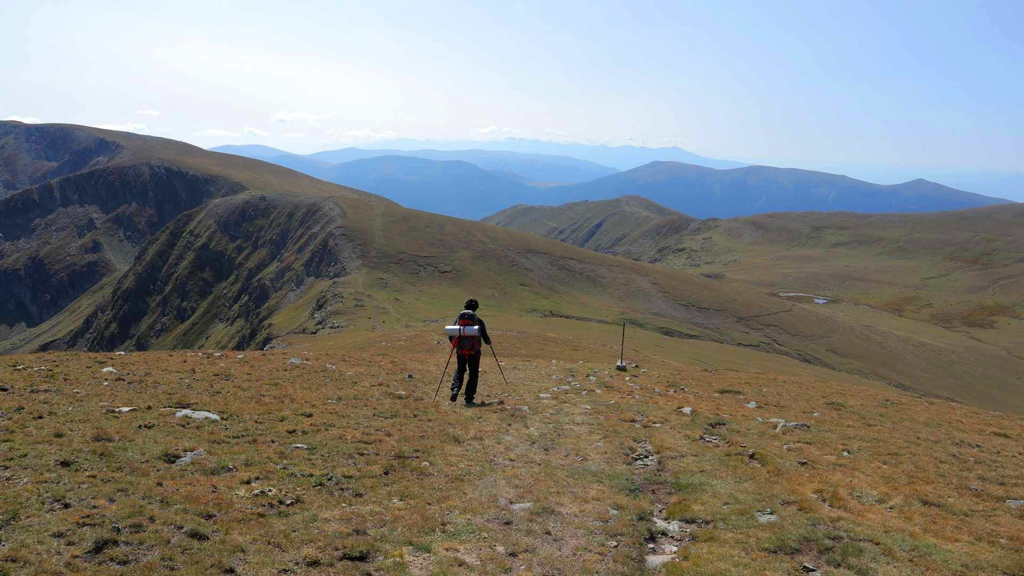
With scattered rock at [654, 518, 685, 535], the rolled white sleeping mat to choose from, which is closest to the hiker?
the rolled white sleeping mat

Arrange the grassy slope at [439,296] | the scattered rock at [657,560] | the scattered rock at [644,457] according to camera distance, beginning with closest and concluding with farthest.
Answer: the scattered rock at [657,560], the scattered rock at [644,457], the grassy slope at [439,296]

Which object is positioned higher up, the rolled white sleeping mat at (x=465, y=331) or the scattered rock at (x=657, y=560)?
the rolled white sleeping mat at (x=465, y=331)

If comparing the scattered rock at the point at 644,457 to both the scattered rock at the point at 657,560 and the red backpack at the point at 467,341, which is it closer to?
the scattered rock at the point at 657,560

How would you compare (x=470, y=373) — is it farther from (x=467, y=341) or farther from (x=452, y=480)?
(x=452, y=480)

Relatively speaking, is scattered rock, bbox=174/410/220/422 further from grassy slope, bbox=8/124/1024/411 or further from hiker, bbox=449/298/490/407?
grassy slope, bbox=8/124/1024/411

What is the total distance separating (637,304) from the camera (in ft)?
326

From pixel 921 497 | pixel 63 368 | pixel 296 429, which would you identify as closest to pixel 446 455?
pixel 296 429

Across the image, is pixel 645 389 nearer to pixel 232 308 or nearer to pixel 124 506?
pixel 124 506

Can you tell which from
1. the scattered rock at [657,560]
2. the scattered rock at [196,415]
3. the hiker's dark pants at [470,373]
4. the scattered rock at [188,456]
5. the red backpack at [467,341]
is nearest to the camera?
the scattered rock at [657,560]

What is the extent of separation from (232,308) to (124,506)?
120901 millimetres

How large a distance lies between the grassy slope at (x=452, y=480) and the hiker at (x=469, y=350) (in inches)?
45.4

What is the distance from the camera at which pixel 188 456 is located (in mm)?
13406

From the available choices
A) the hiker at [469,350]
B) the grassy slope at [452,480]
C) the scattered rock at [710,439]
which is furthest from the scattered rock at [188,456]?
the scattered rock at [710,439]

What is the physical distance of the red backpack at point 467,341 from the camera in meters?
20.6
